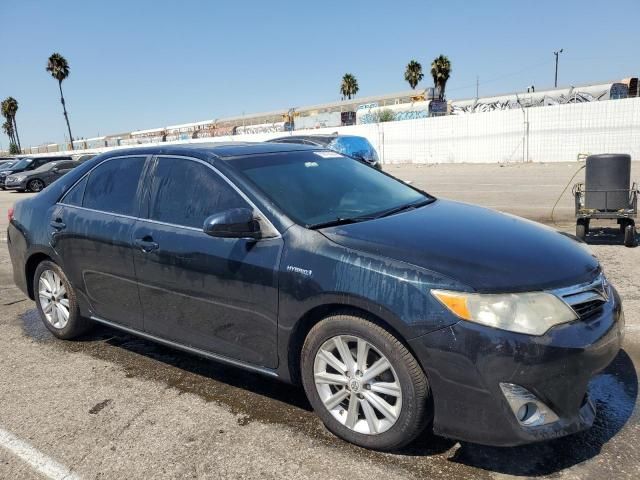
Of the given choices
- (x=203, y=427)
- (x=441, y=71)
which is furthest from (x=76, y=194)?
(x=441, y=71)

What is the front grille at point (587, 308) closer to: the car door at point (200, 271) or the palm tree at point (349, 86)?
the car door at point (200, 271)

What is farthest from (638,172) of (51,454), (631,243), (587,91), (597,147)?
(51,454)

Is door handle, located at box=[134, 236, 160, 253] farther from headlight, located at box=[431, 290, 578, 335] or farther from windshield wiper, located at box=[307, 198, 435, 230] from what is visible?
headlight, located at box=[431, 290, 578, 335]

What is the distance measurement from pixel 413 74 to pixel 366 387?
222ft

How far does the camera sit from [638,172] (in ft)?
54.9

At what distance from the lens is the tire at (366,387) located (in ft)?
8.52

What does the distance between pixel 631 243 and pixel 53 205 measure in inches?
263

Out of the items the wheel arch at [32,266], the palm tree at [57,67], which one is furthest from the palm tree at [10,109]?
the wheel arch at [32,266]

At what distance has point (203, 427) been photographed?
3.14m

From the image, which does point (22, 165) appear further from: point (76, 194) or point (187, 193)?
point (187, 193)

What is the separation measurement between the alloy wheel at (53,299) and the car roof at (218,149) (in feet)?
4.05

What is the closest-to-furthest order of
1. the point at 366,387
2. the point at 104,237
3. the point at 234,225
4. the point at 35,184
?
1. the point at 366,387
2. the point at 234,225
3. the point at 104,237
4. the point at 35,184

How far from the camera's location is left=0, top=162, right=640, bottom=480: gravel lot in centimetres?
268

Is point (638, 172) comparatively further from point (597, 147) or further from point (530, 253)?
point (530, 253)
